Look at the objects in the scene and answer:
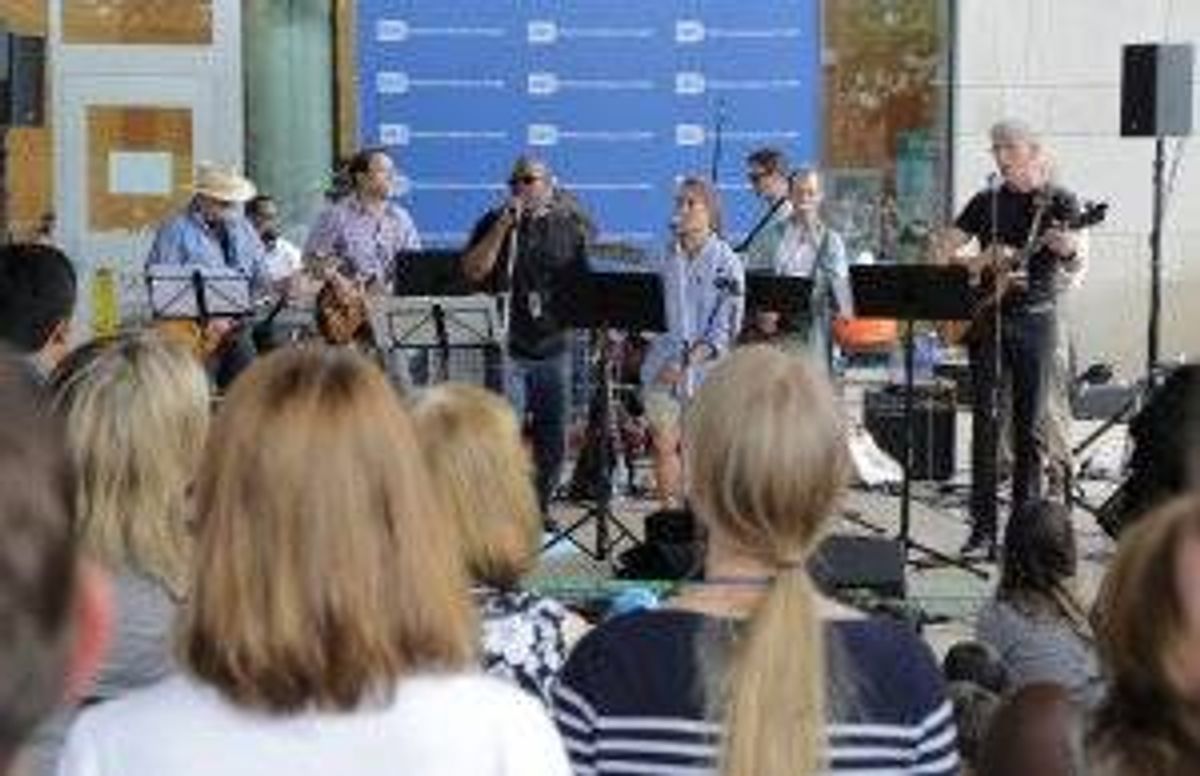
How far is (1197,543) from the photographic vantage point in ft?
5.74

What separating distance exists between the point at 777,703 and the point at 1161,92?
9.01m

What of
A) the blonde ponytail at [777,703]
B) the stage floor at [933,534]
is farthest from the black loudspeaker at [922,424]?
the blonde ponytail at [777,703]

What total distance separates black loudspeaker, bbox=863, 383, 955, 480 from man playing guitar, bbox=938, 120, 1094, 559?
82.6 inches

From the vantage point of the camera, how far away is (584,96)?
15.6 meters

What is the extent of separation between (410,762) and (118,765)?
288 millimetres

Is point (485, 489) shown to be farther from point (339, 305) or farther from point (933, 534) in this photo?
point (339, 305)

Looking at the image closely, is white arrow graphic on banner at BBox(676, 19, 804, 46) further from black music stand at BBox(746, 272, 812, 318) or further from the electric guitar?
the electric guitar

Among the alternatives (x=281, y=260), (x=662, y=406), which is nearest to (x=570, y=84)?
(x=281, y=260)

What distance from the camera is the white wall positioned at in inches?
639

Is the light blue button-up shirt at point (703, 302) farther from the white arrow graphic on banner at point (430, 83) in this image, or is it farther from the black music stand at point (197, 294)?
the white arrow graphic on banner at point (430, 83)

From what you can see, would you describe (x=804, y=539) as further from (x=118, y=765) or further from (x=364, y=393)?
(x=118, y=765)

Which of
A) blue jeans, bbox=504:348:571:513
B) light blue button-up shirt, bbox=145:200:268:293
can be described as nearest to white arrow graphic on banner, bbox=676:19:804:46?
light blue button-up shirt, bbox=145:200:268:293

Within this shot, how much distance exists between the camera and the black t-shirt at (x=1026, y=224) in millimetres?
9711

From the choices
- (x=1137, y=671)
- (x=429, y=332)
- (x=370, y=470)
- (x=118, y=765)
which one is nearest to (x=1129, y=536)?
(x=1137, y=671)
